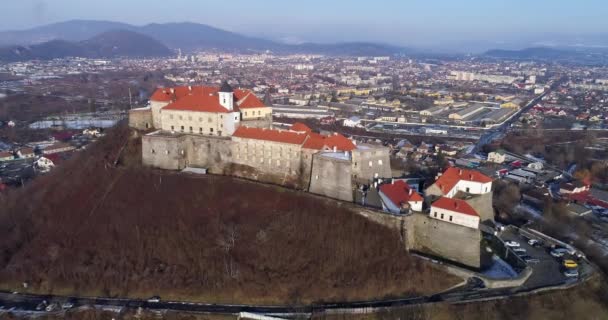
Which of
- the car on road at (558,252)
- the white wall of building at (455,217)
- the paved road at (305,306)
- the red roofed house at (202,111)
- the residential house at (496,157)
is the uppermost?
the red roofed house at (202,111)

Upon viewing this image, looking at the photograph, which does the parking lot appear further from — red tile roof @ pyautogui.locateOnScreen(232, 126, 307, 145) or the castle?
red tile roof @ pyautogui.locateOnScreen(232, 126, 307, 145)

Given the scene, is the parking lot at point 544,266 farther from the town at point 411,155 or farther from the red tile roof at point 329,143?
the red tile roof at point 329,143

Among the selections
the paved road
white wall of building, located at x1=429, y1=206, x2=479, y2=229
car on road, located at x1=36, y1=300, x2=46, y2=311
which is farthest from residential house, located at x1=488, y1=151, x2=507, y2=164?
car on road, located at x1=36, y1=300, x2=46, y2=311

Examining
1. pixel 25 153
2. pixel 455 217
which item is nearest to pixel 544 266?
pixel 455 217

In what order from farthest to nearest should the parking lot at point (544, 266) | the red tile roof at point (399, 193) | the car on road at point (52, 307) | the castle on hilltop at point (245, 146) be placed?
the castle on hilltop at point (245, 146) < the red tile roof at point (399, 193) < the car on road at point (52, 307) < the parking lot at point (544, 266)

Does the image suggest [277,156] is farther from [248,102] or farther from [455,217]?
[455,217]

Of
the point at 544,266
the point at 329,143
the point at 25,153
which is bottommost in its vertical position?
the point at 544,266

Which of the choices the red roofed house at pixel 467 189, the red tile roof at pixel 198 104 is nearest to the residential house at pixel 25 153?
the red tile roof at pixel 198 104
